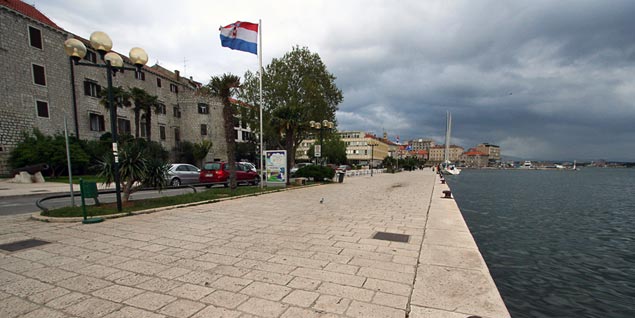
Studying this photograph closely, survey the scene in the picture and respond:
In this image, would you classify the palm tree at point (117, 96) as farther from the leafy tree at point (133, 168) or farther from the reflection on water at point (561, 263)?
the reflection on water at point (561, 263)

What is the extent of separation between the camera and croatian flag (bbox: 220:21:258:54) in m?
14.1

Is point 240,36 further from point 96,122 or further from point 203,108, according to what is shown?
point 203,108

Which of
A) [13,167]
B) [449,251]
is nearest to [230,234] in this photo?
[449,251]

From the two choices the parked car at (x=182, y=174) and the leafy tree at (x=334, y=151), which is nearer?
the parked car at (x=182, y=174)

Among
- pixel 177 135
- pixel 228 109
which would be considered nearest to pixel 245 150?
pixel 177 135

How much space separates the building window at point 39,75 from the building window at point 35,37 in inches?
70.2

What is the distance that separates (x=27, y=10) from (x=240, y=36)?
24.2 m

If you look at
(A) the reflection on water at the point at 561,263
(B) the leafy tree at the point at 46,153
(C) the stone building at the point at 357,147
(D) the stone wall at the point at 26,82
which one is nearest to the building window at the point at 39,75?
(D) the stone wall at the point at 26,82

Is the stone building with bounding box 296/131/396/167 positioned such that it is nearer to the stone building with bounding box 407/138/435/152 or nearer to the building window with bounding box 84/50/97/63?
the building window with bounding box 84/50/97/63

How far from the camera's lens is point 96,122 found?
88.8 ft

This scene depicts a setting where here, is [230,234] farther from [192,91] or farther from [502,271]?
[192,91]

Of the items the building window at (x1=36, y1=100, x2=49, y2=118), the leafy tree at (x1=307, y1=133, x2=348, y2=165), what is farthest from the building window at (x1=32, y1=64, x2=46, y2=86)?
the leafy tree at (x1=307, y1=133, x2=348, y2=165)

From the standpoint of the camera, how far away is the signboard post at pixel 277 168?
15844mm

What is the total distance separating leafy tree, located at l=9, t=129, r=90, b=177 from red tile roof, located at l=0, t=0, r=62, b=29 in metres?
9.99
